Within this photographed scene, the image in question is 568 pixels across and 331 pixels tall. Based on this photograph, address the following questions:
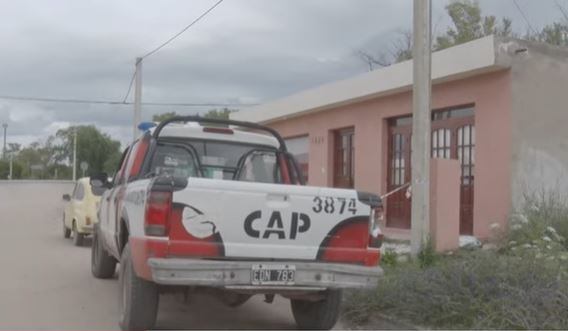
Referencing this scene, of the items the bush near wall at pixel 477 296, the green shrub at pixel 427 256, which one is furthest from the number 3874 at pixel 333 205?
the green shrub at pixel 427 256

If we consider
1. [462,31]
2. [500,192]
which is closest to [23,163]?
[462,31]

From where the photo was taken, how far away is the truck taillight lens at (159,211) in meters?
5.89

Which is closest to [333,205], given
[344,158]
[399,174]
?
[399,174]

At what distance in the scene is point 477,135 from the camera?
44.8 ft

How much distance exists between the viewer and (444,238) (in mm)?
11219

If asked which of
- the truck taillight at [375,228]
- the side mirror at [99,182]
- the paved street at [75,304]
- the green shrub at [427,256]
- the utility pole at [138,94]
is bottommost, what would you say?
the paved street at [75,304]

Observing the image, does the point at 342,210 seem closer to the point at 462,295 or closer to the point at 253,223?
the point at 253,223

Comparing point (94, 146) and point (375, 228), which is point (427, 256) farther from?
point (94, 146)

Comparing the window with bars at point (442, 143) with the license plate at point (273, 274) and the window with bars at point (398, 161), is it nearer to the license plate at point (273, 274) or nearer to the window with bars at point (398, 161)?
the window with bars at point (398, 161)

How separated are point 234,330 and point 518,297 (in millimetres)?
2815

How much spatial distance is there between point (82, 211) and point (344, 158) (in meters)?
7.06

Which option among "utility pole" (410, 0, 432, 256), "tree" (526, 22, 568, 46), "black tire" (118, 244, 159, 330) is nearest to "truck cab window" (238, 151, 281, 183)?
"black tire" (118, 244, 159, 330)

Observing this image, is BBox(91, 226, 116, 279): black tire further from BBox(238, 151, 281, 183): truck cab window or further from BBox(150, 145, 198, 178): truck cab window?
BBox(238, 151, 281, 183): truck cab window

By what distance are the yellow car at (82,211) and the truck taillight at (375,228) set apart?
934 cm
